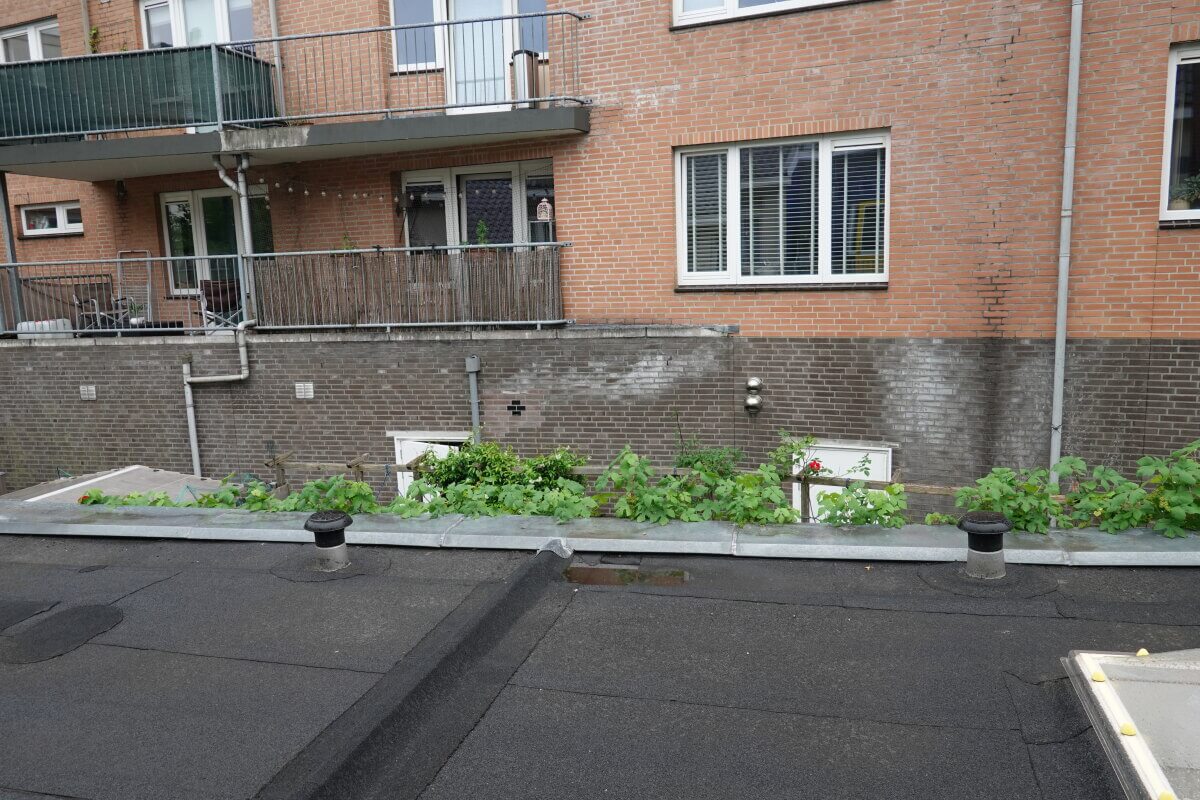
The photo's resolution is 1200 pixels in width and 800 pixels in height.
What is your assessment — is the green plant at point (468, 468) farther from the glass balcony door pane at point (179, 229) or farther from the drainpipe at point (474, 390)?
the glass balcony door pane at point (179, 229)

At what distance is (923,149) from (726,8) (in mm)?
2854

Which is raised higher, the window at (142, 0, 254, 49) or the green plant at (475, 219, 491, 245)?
the window at (142, 0, 254, 49)

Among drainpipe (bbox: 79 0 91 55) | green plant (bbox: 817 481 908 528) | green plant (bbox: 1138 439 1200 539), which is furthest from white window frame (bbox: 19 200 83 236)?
green plant (bbox: 1138 439 1200 539)

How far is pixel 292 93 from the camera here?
12352 mm

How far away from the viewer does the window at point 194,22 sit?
12992 mm

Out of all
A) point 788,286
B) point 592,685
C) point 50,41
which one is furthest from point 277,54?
point 592,685

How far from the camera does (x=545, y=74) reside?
36.2 feet

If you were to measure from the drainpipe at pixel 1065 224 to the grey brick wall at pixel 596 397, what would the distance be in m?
0.14

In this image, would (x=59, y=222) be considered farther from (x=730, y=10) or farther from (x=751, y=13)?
(x=751, y=13)

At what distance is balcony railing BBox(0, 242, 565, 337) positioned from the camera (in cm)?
1073

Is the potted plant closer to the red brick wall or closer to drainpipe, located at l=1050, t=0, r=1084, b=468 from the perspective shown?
the red brick wall

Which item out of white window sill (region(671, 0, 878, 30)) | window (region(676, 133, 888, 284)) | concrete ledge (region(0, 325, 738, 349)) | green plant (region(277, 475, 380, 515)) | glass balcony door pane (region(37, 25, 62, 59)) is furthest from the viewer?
glass balcony door pane (region(37, 25, 62, 59))

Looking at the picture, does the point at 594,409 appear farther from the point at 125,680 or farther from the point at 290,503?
the point at 125,680

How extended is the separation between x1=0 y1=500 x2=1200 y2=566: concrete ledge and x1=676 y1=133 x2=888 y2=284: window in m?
4.88
